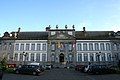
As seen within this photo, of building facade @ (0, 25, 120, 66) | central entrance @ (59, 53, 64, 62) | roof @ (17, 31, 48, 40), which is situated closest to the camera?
building facade @ (0, 25, 120, 66)

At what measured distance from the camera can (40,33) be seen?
8038 cm

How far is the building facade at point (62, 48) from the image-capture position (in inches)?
2906

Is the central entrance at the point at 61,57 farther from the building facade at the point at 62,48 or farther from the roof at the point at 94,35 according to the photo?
the roof at the point at 94,35

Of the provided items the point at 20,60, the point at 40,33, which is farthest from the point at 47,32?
the point at 20,60

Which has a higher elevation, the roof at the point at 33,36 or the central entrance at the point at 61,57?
the roof at the point at 33,36

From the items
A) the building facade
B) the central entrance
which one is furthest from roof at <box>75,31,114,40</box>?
the central entrance

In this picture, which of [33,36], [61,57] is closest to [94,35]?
[61,57]

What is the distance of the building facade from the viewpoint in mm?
73812

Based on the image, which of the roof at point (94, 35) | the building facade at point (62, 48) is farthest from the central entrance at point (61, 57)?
the roof at point (94, 35)

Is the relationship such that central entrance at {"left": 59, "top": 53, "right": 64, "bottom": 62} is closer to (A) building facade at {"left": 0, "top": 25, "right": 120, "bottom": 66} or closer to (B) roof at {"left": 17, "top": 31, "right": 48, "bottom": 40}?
(A) building facade at {"left": 0, "top": 25, "right": 120, "bottom": 66}

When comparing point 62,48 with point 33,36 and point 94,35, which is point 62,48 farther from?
point 94,35

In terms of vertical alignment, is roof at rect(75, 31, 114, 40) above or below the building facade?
above

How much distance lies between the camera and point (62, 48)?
246 ft

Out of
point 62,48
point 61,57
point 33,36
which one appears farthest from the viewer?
point 33,36
